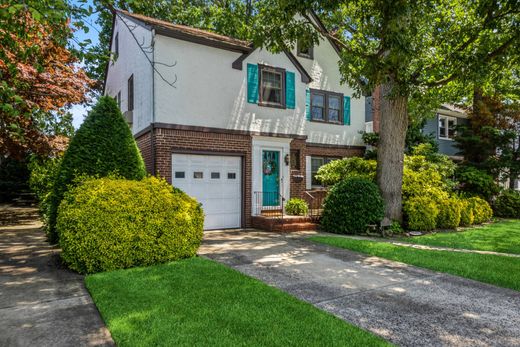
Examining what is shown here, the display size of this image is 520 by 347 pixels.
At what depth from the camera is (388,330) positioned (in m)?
3.69

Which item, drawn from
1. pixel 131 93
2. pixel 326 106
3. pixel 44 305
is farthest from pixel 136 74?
pixel 44 305

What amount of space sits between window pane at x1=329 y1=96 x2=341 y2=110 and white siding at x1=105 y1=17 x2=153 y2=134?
28.9 feet

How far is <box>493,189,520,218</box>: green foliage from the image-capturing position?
55.8 ft

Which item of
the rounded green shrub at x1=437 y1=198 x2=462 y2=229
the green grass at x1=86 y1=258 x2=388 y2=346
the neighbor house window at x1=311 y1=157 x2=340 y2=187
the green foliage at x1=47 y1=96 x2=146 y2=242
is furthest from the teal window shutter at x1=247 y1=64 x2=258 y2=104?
the green grass at x1=86 y1=258 x2=388 y2=346

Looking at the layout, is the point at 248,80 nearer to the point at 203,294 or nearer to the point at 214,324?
the point at 203,294

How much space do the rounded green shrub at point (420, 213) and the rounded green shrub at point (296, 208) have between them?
3479 mm

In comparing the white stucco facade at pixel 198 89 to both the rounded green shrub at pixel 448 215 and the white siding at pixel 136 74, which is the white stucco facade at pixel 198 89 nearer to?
the white siding at pixel 136 74

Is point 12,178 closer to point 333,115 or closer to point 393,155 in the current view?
point 333,115

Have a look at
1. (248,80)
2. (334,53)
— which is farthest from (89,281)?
(334,53)

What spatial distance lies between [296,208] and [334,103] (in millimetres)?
6643

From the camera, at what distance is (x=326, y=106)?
1605cm

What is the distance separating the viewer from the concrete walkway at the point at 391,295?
12.1 feet

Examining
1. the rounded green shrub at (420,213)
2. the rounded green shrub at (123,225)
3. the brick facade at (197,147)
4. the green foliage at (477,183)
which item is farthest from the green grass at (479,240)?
the rounded green shrub at (123,225)

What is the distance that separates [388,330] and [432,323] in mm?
632
